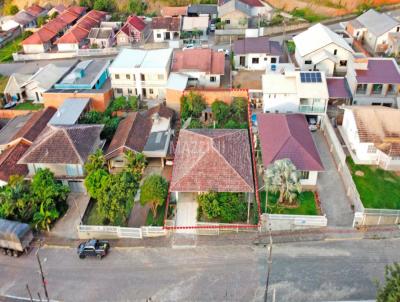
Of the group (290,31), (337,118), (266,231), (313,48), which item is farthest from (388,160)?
(290,31)

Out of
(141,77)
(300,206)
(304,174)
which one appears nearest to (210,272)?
(300,206)

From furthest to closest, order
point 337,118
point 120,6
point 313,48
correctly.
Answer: point 120,6 < point 313,48 < point 337,118

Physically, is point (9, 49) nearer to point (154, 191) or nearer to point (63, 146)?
point (63, 146)

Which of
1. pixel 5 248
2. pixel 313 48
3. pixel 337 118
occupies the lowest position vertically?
pixel 5 248

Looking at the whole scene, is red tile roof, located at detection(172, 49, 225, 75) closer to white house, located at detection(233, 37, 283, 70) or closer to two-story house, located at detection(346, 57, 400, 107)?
white house, located at detection(233, 37, 283, 70)

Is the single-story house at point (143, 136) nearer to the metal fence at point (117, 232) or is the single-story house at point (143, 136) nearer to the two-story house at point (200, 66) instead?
the two-story house at point (200, 66)

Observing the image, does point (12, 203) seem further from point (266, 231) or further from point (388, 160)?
point (388, 160)

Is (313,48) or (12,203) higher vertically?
(313,48)

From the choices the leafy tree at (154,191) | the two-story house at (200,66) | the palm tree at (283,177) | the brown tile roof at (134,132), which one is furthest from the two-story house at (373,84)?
the leafy tree at (154,191)
